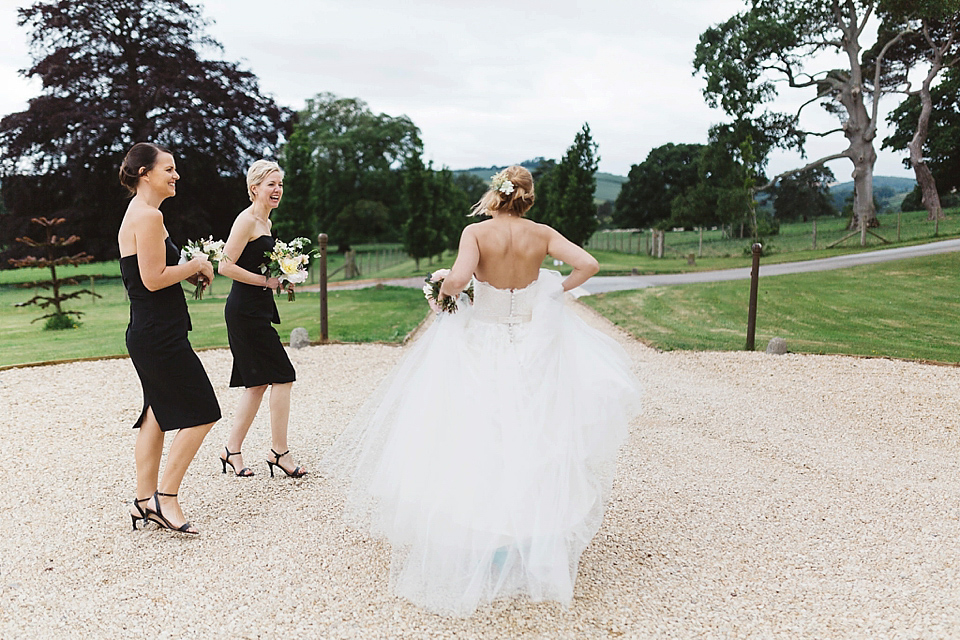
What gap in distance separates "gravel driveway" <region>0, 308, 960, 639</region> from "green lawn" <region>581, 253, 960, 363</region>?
154 inches

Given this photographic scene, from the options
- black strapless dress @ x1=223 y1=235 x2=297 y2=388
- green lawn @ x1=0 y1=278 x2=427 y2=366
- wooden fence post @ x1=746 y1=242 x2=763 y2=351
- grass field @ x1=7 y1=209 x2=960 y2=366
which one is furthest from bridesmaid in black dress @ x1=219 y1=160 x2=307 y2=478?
wooden fence post @ x1=746 y1=242 x2=763 y2=351

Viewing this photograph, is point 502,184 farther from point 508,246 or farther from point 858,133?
point 858,133

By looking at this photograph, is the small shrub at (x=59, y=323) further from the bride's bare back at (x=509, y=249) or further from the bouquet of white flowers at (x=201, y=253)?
the bride's bare back at (x=509, y=249)

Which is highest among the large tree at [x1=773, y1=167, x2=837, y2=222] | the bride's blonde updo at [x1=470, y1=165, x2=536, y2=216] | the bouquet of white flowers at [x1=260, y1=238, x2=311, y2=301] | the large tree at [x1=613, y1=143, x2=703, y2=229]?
the large tree at [x1=613, y1=143, x2=703, y2=229]

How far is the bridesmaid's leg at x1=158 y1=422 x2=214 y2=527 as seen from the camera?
3.85 metres

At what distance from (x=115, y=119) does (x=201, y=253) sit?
68.4 ft

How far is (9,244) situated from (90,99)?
5.41 m

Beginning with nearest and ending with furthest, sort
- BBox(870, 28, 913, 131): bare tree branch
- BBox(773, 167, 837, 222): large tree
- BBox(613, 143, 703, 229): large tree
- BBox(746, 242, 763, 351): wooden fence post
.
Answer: BBox(746, 242, 763, 351): wooden fence post
BBox(870, 28, 913, 131): bare tree branch
BBox(773, 167, 837, 222): large tree
BBox(613, 143, 703, 229): large tree

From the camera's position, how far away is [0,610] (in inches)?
121

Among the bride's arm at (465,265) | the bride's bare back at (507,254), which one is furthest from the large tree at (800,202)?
the bride's arm at (465,265)

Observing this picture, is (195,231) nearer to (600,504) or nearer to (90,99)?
(90,99)

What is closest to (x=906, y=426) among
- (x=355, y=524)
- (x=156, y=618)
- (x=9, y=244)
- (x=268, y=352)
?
(x=355, y=524)

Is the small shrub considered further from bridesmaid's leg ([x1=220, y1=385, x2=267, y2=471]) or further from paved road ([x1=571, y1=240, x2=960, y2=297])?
paved road ([x1=571, y1=240, x2=960, y2=297])

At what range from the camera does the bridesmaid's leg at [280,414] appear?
467 centimetres
